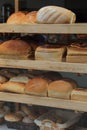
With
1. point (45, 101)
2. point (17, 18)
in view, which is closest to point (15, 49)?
point (17, 18)

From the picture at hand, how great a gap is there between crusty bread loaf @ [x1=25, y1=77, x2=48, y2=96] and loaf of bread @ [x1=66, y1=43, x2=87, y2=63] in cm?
15

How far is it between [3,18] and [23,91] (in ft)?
1.20

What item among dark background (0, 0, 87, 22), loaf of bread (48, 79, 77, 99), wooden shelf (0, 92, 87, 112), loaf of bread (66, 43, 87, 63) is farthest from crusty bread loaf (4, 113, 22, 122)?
dark background (0, 0, 87, 22)

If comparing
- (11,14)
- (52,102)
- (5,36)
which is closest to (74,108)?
(52,102)

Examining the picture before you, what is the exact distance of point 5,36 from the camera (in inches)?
44.4

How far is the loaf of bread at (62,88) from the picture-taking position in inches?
39.8

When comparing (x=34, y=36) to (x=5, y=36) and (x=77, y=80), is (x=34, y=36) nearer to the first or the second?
(x=5, y=36)

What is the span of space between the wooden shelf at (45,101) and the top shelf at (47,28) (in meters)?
0.25

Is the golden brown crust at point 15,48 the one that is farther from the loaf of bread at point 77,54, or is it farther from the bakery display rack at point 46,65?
the loaf of bread at point 77,54

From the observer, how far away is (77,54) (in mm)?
982

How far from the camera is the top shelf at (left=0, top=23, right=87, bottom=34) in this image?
36.4 inches

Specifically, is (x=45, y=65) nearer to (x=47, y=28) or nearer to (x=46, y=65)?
(x=46, y=65)

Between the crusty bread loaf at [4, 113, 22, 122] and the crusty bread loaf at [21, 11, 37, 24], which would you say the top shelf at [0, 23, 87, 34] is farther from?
the crusty bread loaf at [4, 113, 22, 122]

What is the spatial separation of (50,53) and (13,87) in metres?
0.22
